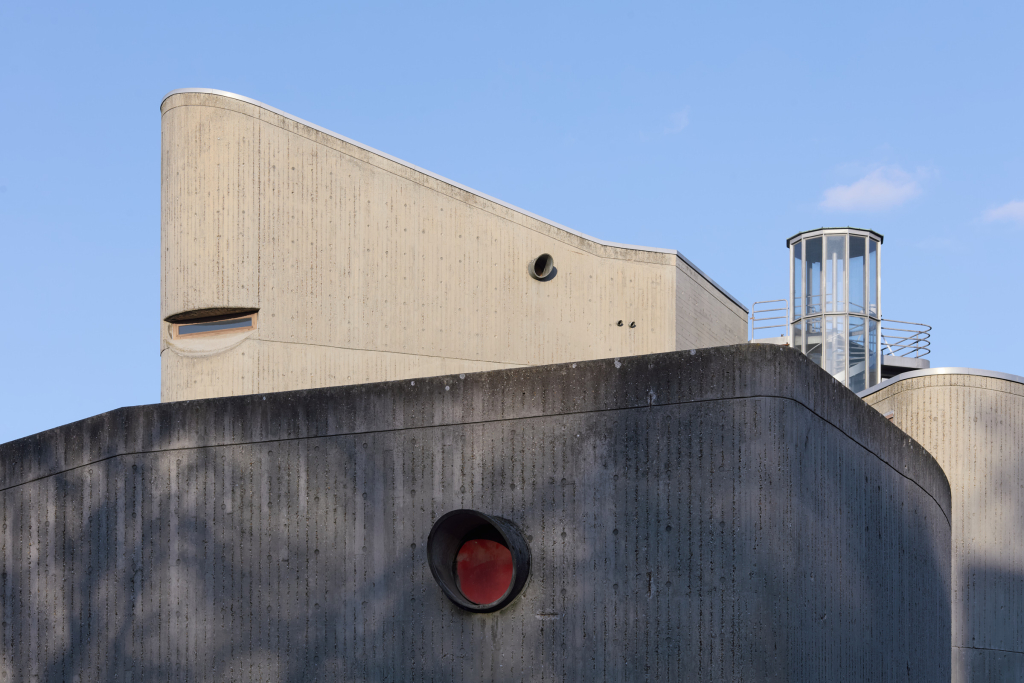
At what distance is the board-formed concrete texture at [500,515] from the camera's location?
7.99m

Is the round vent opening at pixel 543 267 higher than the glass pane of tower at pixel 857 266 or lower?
lower

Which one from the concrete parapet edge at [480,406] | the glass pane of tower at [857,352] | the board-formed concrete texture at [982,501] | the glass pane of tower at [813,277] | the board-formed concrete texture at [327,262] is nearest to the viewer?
the concrete parapet edge at [480,406]

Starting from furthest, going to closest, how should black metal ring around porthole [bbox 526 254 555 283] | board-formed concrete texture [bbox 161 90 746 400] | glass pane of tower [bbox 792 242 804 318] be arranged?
1. glass pane of tower [bbox 792 242 804 318]
2. black metal ring around porthole [bbox 526 254 555 283]
3. board-formed concrete texture [bbox 161 90 746 400]

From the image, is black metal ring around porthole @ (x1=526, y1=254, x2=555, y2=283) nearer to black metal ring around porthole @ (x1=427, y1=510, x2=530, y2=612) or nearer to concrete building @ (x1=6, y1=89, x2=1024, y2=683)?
concrete building @ (x1=6, y1=89, x2=1024, y2=683)

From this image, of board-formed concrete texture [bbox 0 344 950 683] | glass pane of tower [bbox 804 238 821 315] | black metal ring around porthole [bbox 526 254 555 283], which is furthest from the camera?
glass pane of tower [bbox 804 238 821 315]

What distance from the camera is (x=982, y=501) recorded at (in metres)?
14.0

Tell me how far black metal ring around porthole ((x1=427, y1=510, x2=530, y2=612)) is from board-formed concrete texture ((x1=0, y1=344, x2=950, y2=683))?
121mm

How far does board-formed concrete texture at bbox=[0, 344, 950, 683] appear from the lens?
7.99 meters

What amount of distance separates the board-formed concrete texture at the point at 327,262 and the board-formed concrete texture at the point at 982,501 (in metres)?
7.37

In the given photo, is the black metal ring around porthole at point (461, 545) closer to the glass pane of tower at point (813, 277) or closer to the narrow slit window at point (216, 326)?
the narrow slit window at point (216, 326)

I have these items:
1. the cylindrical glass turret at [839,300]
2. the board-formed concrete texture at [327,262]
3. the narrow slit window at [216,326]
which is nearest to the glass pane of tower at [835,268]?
the cylindrical glass turret at [839,300]

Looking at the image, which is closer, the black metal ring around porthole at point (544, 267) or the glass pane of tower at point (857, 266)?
the black metal ring around porthole at point (544, 267)

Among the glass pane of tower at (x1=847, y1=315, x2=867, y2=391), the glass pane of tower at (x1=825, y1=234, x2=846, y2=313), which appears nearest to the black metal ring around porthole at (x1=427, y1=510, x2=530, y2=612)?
the glass pane of tower at (x1=847, y1=315, x2=867, y2=391)

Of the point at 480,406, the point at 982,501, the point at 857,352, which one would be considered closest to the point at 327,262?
the point at 480,406
